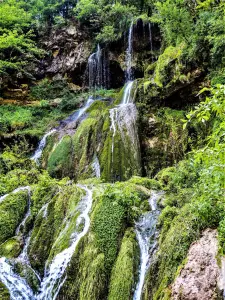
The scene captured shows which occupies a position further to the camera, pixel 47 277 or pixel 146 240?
pixel 47 277

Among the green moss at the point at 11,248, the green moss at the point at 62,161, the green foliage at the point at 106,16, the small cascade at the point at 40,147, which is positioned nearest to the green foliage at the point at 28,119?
the small cascade at the point at 40,147

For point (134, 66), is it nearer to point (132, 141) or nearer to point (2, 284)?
point (132, 141)

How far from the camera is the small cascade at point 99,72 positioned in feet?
61.2

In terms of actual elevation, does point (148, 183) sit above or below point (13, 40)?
below

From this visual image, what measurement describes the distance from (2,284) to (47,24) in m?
20.5

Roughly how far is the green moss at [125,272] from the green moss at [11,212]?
8.70ft

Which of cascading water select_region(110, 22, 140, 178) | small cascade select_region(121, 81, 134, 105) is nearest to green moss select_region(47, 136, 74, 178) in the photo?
cascading water select_region(110, 22, 140, 178)

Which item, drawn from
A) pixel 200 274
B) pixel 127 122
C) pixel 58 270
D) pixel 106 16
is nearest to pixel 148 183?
pixel 58 270

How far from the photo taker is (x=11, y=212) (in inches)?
249

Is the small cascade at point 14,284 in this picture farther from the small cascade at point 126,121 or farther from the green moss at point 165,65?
the green moss at point 165,65

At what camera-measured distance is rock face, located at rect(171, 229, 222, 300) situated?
321cm

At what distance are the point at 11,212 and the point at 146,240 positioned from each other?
313 cm

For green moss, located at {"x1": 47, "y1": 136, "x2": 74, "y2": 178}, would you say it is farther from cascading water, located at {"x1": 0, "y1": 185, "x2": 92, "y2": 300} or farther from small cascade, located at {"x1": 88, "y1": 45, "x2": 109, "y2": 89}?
small cascade, located at {"x1": 88, "y1": 45, "x2": 109, "y2": 89}

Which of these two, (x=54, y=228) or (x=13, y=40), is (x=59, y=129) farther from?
(x=54, y=228)
